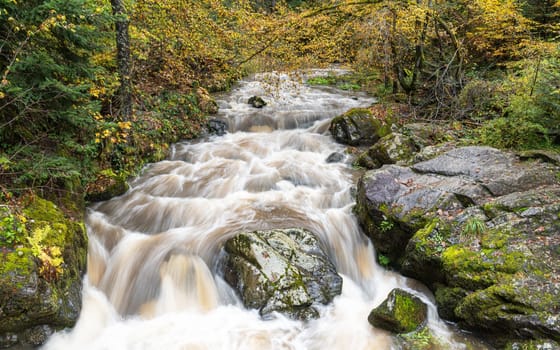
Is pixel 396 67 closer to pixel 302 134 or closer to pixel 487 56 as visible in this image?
pixel 487 56

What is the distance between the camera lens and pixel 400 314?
4.54 metres

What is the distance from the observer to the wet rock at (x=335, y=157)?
9.97 m

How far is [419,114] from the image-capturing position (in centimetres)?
1155

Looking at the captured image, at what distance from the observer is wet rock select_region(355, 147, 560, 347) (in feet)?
13.1

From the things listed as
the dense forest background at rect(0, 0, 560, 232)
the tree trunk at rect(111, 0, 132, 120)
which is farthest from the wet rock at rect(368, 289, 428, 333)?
the tree trunk at rect(111, 0, 132, 120)

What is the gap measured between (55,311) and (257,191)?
475 centimetres

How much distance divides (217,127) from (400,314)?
890 cm

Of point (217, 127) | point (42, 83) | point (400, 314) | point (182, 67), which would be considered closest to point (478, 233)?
point (400, 314)

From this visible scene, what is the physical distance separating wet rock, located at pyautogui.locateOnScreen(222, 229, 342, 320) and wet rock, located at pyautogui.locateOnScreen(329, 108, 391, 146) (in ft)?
19.0

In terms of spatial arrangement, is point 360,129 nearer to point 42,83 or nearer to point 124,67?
point 124,67

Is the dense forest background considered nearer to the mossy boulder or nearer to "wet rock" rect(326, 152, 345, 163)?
the mossy boulder

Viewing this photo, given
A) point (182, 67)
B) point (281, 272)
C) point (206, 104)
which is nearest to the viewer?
point (281, 272)

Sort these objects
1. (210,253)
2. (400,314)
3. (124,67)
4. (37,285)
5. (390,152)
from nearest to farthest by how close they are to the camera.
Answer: (37,285) → (400,314) → (210,253) → (124,67) → (390,152)

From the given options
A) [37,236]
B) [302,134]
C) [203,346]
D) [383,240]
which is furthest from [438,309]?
[302,134]
